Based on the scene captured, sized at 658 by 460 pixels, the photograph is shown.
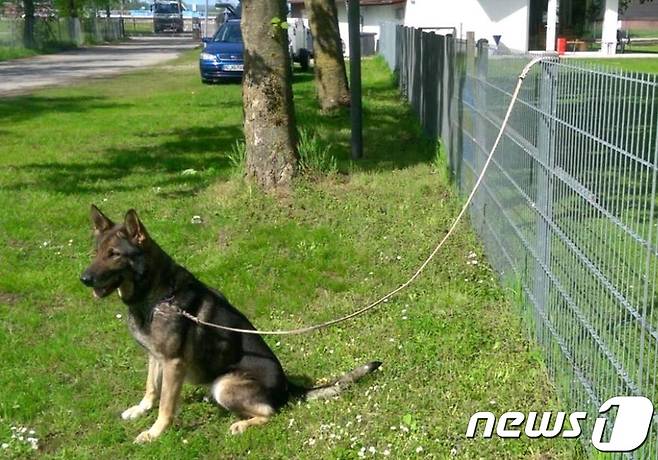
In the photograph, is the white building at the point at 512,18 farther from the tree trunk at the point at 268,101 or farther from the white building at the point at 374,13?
the tree trunk at the point at 268,101

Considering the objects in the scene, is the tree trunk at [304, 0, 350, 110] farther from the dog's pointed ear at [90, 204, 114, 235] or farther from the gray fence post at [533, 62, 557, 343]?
the dog's pointed ear at [90, 204, 114, 235]

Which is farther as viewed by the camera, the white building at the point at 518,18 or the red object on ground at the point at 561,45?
the white building at the point at 518,18

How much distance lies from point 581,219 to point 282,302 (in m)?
2.96

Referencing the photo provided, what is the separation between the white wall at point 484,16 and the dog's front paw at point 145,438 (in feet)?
122

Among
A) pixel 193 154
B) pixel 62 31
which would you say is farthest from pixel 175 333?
pixel 62 31

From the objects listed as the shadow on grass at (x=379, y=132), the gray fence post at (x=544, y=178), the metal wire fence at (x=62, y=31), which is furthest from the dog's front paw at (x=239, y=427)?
the metal wire fence at (x=62, y=31)

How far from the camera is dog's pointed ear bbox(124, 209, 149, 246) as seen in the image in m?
4.74

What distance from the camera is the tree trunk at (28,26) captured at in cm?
4397

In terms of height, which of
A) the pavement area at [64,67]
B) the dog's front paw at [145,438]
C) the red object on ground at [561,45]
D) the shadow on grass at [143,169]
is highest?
the red object on ground at [561,45]

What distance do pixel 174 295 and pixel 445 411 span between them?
161 cm

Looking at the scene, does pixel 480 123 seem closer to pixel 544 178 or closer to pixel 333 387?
pixel 544 178

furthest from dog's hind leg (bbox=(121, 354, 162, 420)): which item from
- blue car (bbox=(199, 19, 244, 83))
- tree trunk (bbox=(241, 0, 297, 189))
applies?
blue car (bbox=(199, 19, 244, 83))

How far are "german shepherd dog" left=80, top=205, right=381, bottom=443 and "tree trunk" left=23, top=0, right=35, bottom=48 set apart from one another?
138 ft

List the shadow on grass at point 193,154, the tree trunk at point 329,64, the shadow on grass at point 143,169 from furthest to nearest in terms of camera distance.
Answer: the tree trunk at point 329,64 → the shadow on grass at point 193,154 → the shadow on grass at point 143,169
